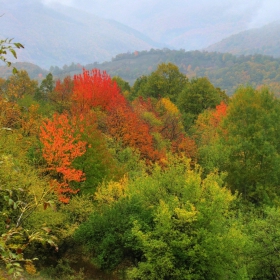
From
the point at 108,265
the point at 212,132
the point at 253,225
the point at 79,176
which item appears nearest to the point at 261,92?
the point at 212,132

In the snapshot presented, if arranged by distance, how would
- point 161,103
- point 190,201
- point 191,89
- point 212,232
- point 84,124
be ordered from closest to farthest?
point 212,232, point 190,201, point 84,124, point 161,103, point 191,89

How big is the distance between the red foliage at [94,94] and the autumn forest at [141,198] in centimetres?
35

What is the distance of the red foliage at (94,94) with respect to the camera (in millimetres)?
44688

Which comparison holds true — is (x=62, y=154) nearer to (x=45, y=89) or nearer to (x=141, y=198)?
(x=141, y=198)

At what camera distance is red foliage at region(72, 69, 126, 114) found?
147 feet

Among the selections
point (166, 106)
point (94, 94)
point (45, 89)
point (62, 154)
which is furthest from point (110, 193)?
point (45, 89)

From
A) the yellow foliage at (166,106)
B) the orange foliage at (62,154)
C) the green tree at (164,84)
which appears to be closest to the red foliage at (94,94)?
the yellow foliage at (166,106)

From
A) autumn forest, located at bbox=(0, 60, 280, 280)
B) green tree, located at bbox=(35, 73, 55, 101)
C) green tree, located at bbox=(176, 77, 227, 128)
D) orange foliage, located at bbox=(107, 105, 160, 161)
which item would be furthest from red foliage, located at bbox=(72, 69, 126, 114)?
green tree, located at bbox=(176, 77, 227, 128)

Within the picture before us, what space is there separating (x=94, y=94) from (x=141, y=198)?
29.4 metres

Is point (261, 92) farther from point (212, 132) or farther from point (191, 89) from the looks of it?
point (191, 89)

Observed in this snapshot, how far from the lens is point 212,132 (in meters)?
46.3

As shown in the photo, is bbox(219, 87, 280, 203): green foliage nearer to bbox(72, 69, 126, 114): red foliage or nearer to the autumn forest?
the autumn forest

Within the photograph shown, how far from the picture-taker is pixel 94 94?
46.1 m

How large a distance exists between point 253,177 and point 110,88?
26926 mm
